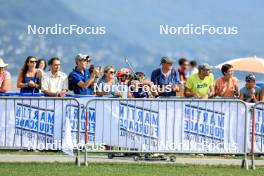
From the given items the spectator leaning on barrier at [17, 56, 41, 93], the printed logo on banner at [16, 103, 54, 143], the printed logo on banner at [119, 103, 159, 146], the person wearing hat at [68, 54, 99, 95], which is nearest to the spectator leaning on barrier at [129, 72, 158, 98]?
the person wearing hat at [68, 54, 99, 95]

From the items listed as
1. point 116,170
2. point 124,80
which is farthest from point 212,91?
point 116,170

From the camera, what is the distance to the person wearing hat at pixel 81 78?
19.1 m

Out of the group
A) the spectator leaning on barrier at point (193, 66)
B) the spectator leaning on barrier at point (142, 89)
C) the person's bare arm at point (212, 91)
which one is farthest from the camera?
the spectator leaning on barrier at point (193, 66)

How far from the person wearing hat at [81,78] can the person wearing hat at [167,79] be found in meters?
1.12

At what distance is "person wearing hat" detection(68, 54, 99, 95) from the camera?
19109 mm

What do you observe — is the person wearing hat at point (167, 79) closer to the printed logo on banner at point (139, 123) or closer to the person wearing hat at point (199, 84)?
the person wearing hat at point (199, 84)

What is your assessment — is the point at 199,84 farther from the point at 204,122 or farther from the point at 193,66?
the point at 193,66

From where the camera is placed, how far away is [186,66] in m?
22.9

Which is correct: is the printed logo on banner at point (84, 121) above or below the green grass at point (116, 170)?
above

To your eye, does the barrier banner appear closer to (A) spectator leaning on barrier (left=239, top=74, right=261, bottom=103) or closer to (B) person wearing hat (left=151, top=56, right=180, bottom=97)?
(A) spectator leaning on barrier (left=239, top=74, right=261, bottom=103)

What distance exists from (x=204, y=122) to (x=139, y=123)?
3.28 ft

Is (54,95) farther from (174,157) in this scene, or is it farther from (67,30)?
(67,30)

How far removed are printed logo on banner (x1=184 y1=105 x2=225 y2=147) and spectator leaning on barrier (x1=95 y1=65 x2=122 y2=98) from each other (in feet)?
8.93

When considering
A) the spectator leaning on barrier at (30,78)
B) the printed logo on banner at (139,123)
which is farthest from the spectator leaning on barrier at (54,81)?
the printed logo on banner at (139,123)
